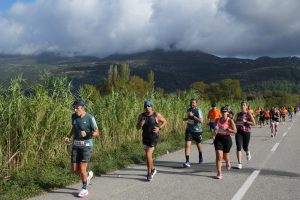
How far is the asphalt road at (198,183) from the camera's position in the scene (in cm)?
838

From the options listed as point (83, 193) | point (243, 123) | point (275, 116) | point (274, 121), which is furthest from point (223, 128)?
point (275, 116)

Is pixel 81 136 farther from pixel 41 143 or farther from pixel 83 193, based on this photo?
pixel 41 143

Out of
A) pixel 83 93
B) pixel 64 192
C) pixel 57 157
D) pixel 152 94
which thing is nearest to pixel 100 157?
pixel 57 157

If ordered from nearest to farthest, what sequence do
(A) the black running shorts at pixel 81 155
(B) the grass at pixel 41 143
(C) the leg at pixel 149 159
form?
(A) the black running shorts at pixel 81 155, (B) the grass at pixel 41 143, (C) the leg at pixel 149 159

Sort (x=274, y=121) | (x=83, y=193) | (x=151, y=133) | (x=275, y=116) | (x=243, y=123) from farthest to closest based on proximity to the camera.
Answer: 1. (x=275, y=116)
2. (x=274, y=121)
3. (x=243, y=123)
4. (x=151, y=133)
5. (x=83, y=193)

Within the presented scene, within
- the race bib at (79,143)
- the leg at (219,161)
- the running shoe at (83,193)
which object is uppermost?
the race bib at (79,143)

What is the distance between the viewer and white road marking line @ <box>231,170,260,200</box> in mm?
8320

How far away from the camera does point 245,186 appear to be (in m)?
9.31

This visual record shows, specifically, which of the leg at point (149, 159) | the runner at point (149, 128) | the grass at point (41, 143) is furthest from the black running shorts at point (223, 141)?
the grass at point (41, 143)

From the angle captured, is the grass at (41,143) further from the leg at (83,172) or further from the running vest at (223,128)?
the running vest at (223,128)

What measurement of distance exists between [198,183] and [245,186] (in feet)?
3.21

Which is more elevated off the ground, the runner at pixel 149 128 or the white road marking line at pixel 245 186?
the runner at pixel 149 128

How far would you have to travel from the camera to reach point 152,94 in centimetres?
2219

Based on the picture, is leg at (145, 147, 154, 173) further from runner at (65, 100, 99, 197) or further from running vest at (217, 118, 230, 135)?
running vest at (217, 118, 230, 135)
